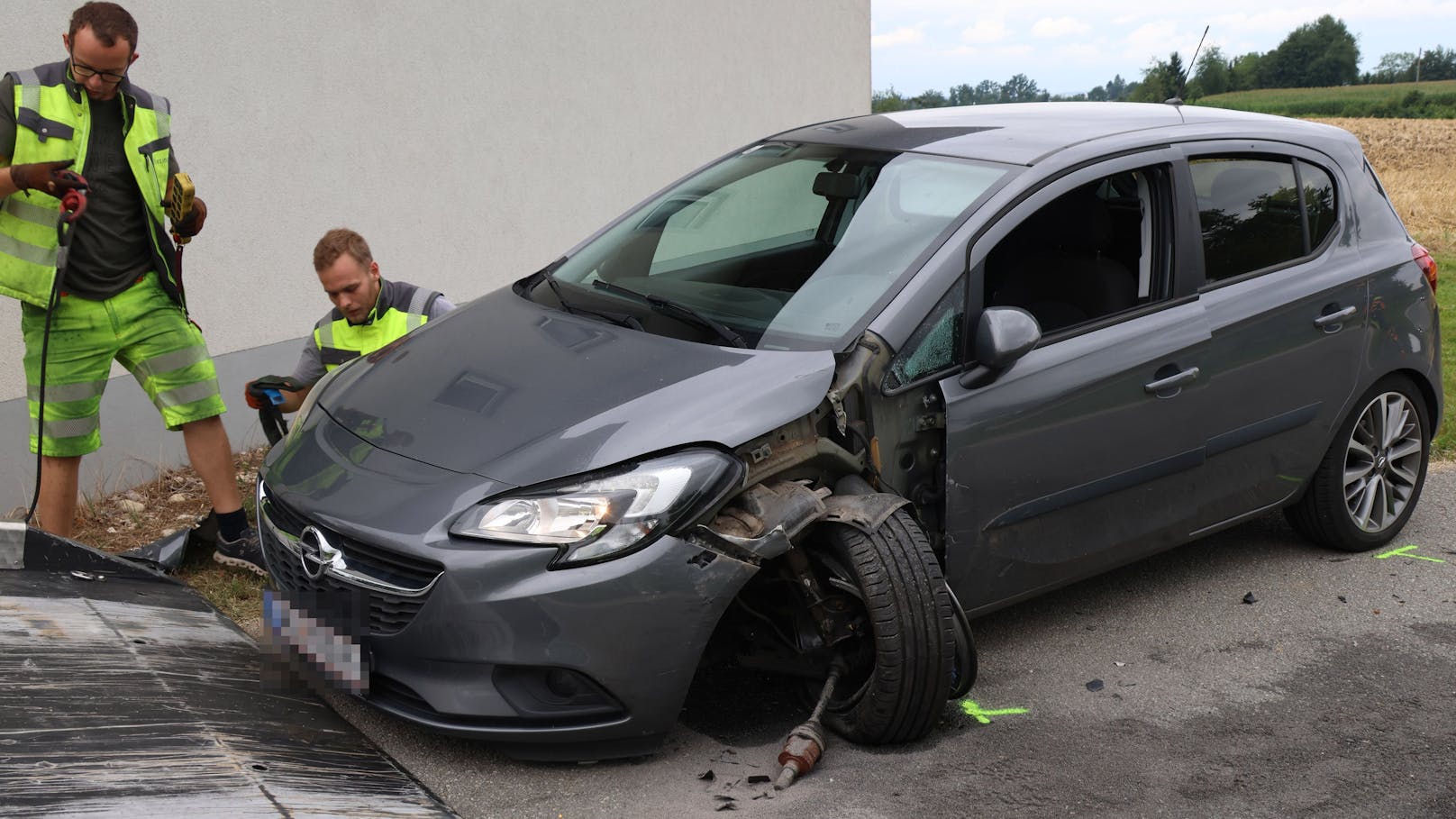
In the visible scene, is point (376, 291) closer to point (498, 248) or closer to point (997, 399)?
point (997, 399)

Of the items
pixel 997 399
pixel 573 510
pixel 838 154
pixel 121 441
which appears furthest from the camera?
pixel 121 441

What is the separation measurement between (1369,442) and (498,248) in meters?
4.84

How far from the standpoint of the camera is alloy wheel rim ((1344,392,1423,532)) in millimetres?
4867

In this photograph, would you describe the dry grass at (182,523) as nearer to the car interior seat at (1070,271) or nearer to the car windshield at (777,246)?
the car windshield at (777,246)

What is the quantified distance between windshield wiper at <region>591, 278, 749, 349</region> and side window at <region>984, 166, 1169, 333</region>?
89 centimetres

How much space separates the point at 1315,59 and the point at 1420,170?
56.8 m

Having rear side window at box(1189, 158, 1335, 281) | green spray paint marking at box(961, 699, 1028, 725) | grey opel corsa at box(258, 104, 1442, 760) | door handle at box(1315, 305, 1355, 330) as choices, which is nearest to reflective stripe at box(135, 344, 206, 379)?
grey opel corsa at box(258, 104, 1442, 760)

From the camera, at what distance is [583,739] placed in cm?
318

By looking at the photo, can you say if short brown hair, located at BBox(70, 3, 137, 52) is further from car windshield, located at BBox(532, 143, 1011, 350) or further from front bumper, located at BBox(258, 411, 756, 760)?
front bumper, located at BBox(258, 411, 756, 760)

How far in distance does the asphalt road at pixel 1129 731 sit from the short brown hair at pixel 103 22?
2.28 meters

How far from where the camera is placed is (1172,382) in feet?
13.2

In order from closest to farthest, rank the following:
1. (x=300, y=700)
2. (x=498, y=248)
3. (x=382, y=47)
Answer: (x=300, y=700)
(x=382, y=47)
(x=498, y=248)

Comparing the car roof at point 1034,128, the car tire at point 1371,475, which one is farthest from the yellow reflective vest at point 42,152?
the car tire at point 1371,475

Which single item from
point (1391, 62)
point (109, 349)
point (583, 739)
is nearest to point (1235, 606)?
point (583, 739)
